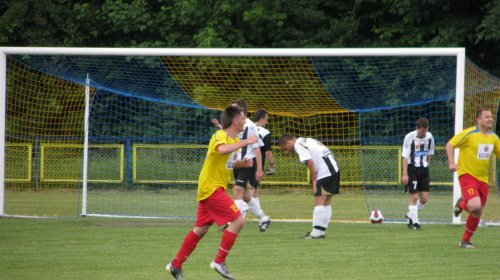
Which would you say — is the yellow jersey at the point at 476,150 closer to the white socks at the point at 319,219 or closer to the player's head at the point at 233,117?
the white socks at the point at 319,219

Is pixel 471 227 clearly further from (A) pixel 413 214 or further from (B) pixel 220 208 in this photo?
(B) pixel 220 208

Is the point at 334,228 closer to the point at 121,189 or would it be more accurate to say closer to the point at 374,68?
the point at 121,189

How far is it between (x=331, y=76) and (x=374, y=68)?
4.63 feet

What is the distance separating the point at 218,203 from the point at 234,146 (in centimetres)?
64

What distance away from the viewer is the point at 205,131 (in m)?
20.1

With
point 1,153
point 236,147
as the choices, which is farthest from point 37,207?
point 236,147

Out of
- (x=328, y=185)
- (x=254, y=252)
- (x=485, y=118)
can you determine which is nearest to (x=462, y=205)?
(x=485, y=118)

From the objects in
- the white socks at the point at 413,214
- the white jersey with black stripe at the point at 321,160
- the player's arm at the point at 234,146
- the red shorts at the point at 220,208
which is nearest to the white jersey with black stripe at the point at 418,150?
the white socks at the point at 413,214

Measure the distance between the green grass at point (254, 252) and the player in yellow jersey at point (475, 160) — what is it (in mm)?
492

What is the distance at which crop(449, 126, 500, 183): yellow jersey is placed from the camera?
8008 mm

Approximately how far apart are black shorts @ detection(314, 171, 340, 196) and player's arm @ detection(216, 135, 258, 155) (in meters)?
3.48

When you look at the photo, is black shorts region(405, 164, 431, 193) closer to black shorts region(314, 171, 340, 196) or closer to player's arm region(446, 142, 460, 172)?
black shorts region(314, 171, 340, 196)

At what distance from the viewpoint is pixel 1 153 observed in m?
11.1

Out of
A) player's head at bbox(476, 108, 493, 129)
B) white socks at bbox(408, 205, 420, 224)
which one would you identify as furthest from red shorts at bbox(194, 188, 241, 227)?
white socks at bbox(408, 205, 420, 224)
